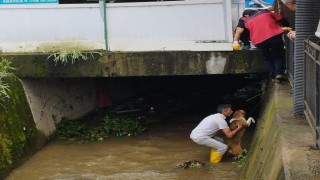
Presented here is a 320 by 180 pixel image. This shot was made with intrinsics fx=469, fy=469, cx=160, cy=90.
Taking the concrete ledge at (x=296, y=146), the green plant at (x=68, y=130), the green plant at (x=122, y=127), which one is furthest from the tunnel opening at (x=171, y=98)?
the concrete ledge at (x=296, y=146)

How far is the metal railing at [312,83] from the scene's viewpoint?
485cm

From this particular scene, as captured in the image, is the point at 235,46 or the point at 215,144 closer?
the point at 215,144

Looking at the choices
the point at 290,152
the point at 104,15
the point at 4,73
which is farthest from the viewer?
the point at 104,15

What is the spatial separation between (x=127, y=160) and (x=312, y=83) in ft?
17.9

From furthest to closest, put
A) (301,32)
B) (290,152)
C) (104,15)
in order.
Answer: (104,15) → (301,32) → (290,152)

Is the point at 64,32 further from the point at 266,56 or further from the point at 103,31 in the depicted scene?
the point at 266,56

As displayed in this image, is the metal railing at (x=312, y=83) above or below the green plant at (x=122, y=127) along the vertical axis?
above

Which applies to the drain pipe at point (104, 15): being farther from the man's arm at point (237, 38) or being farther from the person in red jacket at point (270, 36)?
the person in red jacket at point (270, 36)

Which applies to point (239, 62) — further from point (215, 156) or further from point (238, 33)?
point (215, 156)

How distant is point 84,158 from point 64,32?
3031 millimetres

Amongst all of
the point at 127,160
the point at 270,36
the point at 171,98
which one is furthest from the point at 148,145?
the point at 171,98

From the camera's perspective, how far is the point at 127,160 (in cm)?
1007

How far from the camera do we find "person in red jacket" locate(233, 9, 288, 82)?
8.81m

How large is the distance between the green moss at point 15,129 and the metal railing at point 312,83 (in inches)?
231
